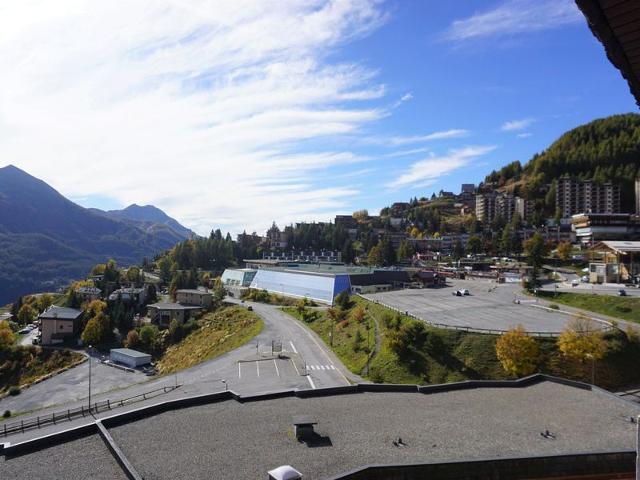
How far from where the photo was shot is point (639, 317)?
49625 millimetres

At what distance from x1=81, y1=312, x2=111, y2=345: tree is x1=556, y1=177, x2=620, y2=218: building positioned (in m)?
137

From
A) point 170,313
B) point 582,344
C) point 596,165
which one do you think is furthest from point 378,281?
point 596,165

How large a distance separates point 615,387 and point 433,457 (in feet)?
96.1

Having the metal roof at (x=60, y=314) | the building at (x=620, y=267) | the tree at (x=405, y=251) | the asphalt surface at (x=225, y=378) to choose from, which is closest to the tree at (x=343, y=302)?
the asphalt surface at (x=225, y=378)

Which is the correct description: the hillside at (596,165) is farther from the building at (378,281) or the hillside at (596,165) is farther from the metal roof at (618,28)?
the metal roof at (618,28)

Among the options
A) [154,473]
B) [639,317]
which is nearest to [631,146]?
[639,317]

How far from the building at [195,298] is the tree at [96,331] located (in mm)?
17126

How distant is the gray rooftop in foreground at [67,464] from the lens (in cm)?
1538

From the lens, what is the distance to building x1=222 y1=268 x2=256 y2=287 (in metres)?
108

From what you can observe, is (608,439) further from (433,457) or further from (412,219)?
(412,219)

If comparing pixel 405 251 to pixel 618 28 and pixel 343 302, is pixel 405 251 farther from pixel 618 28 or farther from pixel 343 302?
pixel 618 28

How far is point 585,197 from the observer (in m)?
153

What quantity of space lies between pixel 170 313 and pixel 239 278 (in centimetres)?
2736

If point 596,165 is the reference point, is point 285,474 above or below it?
below
